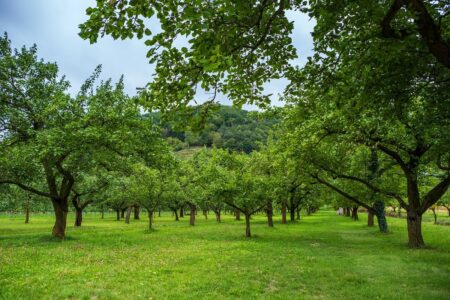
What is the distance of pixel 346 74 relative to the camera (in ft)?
33.5

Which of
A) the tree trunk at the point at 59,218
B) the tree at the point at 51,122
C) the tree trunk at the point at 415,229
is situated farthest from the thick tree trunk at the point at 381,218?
the tree trunk at the point at 59,218

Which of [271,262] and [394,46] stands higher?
[394,46]

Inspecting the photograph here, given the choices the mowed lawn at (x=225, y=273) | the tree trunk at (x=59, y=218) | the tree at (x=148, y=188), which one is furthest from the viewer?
the tree at (x=148, y=188)

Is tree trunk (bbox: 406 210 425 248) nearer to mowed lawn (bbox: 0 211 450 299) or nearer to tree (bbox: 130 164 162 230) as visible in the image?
mowed lawn (bbox: 0 211 450 299)

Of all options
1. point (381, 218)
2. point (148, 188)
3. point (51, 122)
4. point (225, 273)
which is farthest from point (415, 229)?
point (148, 188)

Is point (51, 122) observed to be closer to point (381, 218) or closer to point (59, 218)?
point (59, 218)

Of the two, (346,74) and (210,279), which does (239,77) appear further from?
(210,279)

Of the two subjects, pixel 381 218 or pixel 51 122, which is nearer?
pixel 51 122

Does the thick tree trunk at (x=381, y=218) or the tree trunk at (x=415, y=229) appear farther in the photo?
the thick tree trunk at (x=381, y=218)

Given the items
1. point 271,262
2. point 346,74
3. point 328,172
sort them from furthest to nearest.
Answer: point 328,172, point 271,262, point 346,74

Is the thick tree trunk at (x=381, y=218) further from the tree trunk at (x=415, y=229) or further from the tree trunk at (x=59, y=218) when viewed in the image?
the tree trunk at (x=59, y=218)

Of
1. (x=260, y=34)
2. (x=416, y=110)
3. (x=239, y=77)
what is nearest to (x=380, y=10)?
(x=260, y=34)

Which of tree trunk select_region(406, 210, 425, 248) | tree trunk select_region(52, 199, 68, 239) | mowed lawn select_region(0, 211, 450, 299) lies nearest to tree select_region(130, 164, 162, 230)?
tree trunk select_region(52, 199, 68, 239)

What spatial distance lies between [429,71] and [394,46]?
11.3ft
